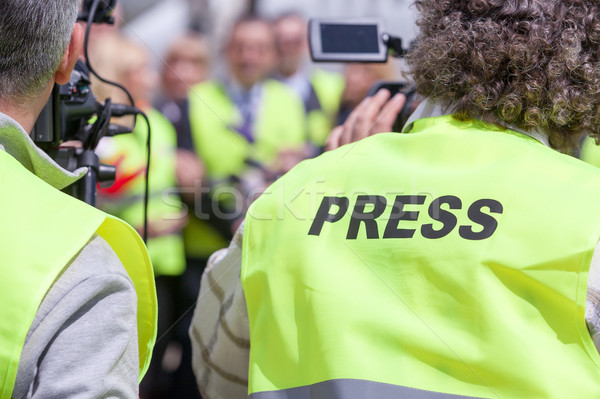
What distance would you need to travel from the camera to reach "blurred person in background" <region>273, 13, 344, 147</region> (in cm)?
355

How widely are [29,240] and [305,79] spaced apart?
9.89ft

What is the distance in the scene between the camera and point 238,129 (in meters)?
3.41

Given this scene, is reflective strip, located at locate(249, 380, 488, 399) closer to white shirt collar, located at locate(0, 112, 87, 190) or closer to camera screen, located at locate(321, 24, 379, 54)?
white shirt collar, located at locate(0, 112, 87, 190)

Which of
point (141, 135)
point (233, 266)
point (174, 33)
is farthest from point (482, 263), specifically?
point (174, 33)

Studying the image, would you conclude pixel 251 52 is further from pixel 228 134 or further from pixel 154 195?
pixel 154 195

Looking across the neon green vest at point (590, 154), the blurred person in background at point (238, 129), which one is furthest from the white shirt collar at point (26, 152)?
the blurred person in background at point (238, 129)

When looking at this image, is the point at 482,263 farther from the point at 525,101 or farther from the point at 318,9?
the point at 318,9

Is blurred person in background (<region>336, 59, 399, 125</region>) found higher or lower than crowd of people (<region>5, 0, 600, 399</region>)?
lower

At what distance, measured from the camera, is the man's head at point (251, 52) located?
3719 mm

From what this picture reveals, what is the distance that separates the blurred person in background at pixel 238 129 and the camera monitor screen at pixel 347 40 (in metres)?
1.33

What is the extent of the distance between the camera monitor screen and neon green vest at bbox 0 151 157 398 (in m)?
0.82

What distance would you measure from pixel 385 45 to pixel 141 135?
66.1 inches

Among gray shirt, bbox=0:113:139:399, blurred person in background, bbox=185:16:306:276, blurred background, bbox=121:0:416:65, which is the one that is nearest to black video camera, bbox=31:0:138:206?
gray shirt, bbox=0:113:139:399

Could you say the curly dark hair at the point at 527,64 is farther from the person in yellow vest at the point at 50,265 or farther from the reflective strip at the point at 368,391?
the person in yellow vest at the point at 50,265
